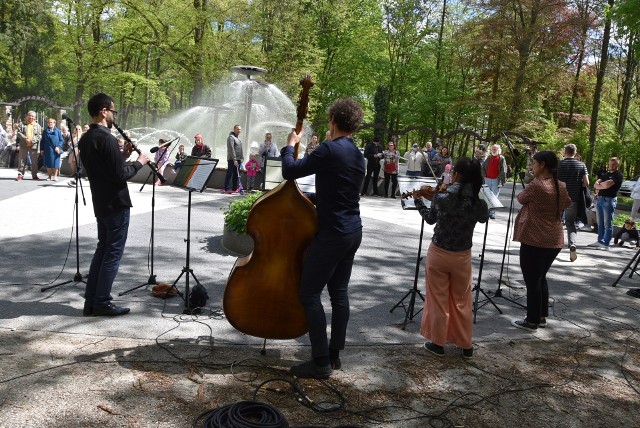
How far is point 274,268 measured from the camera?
3908 mm

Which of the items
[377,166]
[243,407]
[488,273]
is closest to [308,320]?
[243,407]

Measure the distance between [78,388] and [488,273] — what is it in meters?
5.80

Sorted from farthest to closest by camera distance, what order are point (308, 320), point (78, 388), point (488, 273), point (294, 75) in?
1. point (294, 75)
2. point (488, 273)
3. point (308, 320)
4. point (78, 388)

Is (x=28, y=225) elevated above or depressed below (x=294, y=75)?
below

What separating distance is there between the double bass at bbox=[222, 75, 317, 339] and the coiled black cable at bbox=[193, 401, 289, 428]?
2.47 feet

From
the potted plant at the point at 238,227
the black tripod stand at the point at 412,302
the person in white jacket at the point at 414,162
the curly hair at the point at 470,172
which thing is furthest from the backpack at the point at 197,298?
the person in white jacket at the point at 414,162

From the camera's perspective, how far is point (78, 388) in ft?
11.5

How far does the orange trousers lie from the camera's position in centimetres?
454

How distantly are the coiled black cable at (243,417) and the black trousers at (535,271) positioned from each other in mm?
3223

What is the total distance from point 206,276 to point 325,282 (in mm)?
3007

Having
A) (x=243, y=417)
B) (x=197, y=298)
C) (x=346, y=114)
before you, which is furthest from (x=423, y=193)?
(x=243, y=417)

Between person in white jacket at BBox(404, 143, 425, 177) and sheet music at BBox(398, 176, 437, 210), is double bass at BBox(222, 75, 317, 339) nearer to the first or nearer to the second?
sheet music at BBox(398, 176, 437, 210)

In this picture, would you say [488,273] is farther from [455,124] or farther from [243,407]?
[455,124]

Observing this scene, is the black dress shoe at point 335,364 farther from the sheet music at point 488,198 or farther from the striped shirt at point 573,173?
the striped shirt at point 573,173
